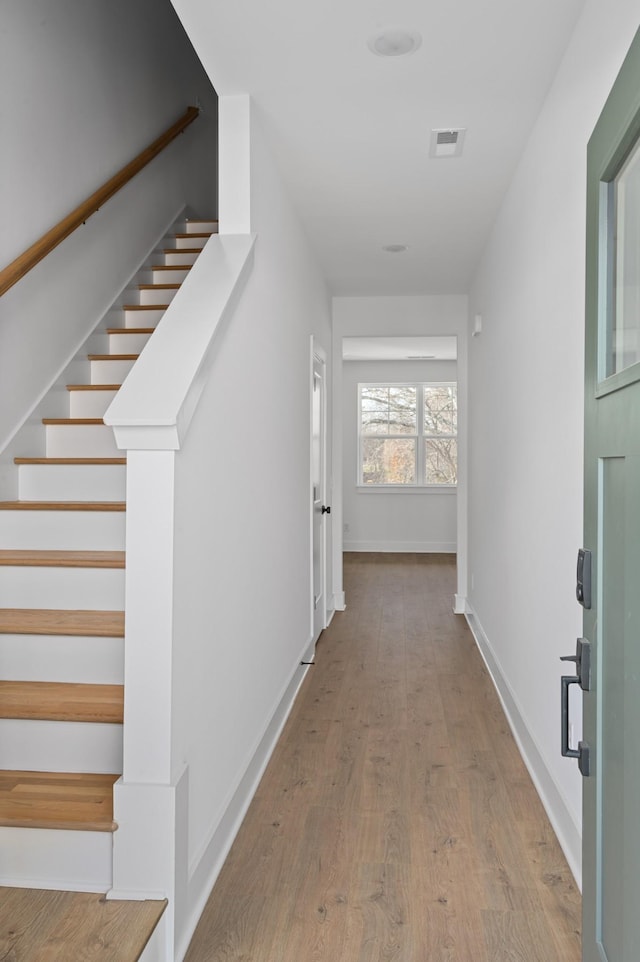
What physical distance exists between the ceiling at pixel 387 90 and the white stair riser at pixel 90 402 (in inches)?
50.9

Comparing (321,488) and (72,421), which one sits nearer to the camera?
(72,421)

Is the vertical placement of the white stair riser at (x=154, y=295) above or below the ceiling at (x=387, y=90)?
below

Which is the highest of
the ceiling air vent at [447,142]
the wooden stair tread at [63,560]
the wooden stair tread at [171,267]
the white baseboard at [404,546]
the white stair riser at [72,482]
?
the ceiling air vent at [447,142]

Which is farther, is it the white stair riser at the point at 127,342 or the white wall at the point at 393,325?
the white wall at the point at 393,325

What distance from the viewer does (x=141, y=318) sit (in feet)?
12.4

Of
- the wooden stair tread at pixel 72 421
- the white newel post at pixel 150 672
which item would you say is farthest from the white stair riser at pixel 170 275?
the white newel post at pixel 150 672

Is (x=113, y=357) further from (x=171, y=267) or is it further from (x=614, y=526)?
(x=614, y=526)

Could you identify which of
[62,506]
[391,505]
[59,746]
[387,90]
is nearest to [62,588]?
[62,506]

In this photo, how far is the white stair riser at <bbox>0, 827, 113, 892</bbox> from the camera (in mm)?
1779

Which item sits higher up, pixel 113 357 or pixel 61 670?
pixel 113 357

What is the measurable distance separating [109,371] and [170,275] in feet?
3.11

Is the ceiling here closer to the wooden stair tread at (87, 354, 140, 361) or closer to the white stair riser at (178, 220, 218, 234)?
the white stair riser at (178, 220, 218, 234)

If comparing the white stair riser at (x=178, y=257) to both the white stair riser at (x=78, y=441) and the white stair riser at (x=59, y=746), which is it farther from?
the white stair riser at (x=59, y=746)

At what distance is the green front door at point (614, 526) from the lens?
3.75 feet
